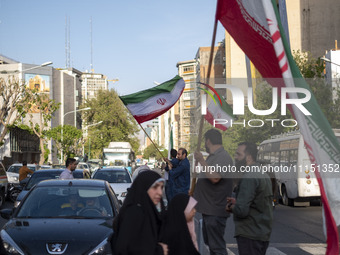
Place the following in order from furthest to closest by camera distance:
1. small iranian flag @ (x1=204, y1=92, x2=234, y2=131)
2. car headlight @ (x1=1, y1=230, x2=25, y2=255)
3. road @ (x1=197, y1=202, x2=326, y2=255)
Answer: small iranian flag @ (x1=204, y1=92, x2=234, y2=131)
road @ (x1=197, y1=202, x2=326, y2=255)
car headlight @ (x1=1, y1=230, x2=25, y2=255)

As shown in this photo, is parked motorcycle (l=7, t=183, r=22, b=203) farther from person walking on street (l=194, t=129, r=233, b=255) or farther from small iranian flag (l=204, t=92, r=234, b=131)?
person walking on street (l=194, t=129, r=233, b=255)

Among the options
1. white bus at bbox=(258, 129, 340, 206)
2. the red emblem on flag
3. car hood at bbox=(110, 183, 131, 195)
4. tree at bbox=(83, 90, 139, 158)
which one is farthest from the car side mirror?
tree at bbox=(83, 90, 139, 158)

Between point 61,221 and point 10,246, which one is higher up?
point 61,221

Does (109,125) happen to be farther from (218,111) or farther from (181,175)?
(181,175)

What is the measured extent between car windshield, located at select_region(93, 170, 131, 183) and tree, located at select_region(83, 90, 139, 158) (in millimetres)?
74827

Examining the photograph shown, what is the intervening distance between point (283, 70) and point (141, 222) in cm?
237

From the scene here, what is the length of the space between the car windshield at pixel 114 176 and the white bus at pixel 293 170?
7.47 m

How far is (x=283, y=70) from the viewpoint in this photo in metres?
6.51

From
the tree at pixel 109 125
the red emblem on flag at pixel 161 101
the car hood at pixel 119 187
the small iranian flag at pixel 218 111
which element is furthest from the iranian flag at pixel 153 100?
the tree at pixel 109 125

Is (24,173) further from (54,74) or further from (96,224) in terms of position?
(54,74)

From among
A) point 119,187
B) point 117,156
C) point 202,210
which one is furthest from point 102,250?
point 117,156

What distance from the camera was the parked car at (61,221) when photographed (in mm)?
8047

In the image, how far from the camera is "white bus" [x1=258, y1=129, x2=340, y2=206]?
25.5 meters

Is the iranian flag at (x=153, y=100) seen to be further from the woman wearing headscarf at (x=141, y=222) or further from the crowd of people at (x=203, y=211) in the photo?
the woman wearing headscarf at (x=141, y=222)
